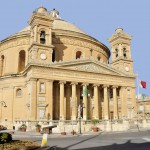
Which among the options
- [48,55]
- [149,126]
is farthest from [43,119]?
[149,126]

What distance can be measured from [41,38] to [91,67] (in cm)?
1119

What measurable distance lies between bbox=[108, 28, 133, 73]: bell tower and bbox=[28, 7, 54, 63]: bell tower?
18449mm

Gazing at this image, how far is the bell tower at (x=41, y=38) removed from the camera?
41.6 metres

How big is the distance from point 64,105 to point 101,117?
31.0 feet

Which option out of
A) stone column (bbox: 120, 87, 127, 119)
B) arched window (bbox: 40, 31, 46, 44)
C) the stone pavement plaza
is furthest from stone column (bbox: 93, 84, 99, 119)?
the stone pavement plaza

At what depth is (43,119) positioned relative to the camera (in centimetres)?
3819

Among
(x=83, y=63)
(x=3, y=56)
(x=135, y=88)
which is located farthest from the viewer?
(x=3, y=56)

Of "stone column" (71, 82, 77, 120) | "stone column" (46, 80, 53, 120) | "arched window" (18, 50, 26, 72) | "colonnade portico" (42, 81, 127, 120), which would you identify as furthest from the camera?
"arched window" (18, 50, 26, 72)

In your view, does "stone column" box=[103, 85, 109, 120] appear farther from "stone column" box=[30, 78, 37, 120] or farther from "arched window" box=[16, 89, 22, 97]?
"arched window" box=[16, 89, 22, 97]

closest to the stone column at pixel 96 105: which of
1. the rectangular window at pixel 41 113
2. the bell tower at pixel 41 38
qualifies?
the rectangular window at pixel 41 113

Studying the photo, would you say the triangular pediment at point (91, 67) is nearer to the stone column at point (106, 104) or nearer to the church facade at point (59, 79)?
the church facade at point (59, 79)

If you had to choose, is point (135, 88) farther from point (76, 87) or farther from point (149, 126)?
point (76, 87)

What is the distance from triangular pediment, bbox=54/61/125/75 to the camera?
140ft

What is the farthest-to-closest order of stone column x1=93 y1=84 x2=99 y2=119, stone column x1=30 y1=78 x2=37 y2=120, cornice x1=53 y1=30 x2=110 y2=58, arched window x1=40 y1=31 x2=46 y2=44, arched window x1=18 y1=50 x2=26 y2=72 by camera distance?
cornice x1=53 y1=30 x2=110 y2=58 < arched window x1=18 y1=50 x2=26 y2=72 < arched window x1=40 y1=31 x2=46 y2=44 < stone column x1=93 y1=84 x2=99 y2=119 < stone column x1=30 y1=78 x2=37 y2=120
